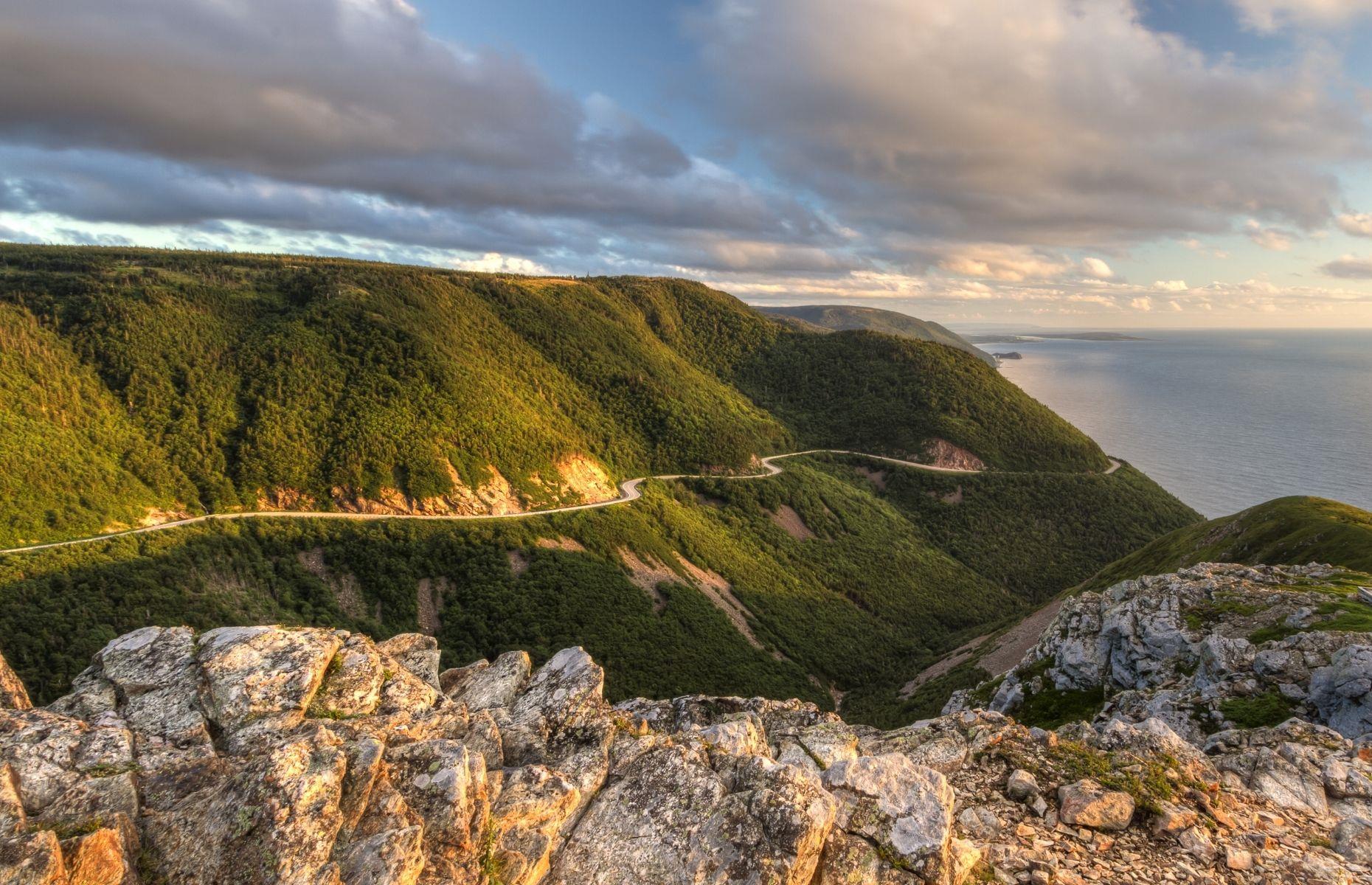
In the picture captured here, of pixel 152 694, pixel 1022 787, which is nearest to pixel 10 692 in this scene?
pixel 152 694

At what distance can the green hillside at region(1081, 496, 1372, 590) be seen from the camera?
145 feet

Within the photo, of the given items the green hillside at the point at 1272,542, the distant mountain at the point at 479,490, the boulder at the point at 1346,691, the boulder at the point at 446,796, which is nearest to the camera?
the boulder at the point at 446,796

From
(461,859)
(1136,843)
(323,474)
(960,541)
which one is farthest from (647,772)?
(960,541)

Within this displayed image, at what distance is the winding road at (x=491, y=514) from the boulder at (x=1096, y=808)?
237 ft

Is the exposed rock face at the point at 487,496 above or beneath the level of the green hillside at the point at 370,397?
beneath

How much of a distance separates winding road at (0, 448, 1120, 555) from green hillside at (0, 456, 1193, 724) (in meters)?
1.79

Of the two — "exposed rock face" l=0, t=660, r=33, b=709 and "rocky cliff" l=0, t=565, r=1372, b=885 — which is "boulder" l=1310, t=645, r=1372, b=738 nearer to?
"rocky cliff" l=0, t=565, r=1372, b=885

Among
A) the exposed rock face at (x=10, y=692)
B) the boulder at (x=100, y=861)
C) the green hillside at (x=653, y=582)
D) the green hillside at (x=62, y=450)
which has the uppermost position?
the boulder at (x=100, y=861)

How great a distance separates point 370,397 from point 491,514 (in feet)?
82.1

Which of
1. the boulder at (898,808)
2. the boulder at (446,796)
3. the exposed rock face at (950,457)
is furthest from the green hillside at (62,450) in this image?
the exposed rock face at (950,457)

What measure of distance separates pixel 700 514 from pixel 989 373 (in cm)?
9801

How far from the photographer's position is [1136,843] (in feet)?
42.0

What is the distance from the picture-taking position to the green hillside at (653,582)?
5031 cm

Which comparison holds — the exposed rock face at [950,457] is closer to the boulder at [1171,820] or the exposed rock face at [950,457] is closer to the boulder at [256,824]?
the boulder at [1171,820]
